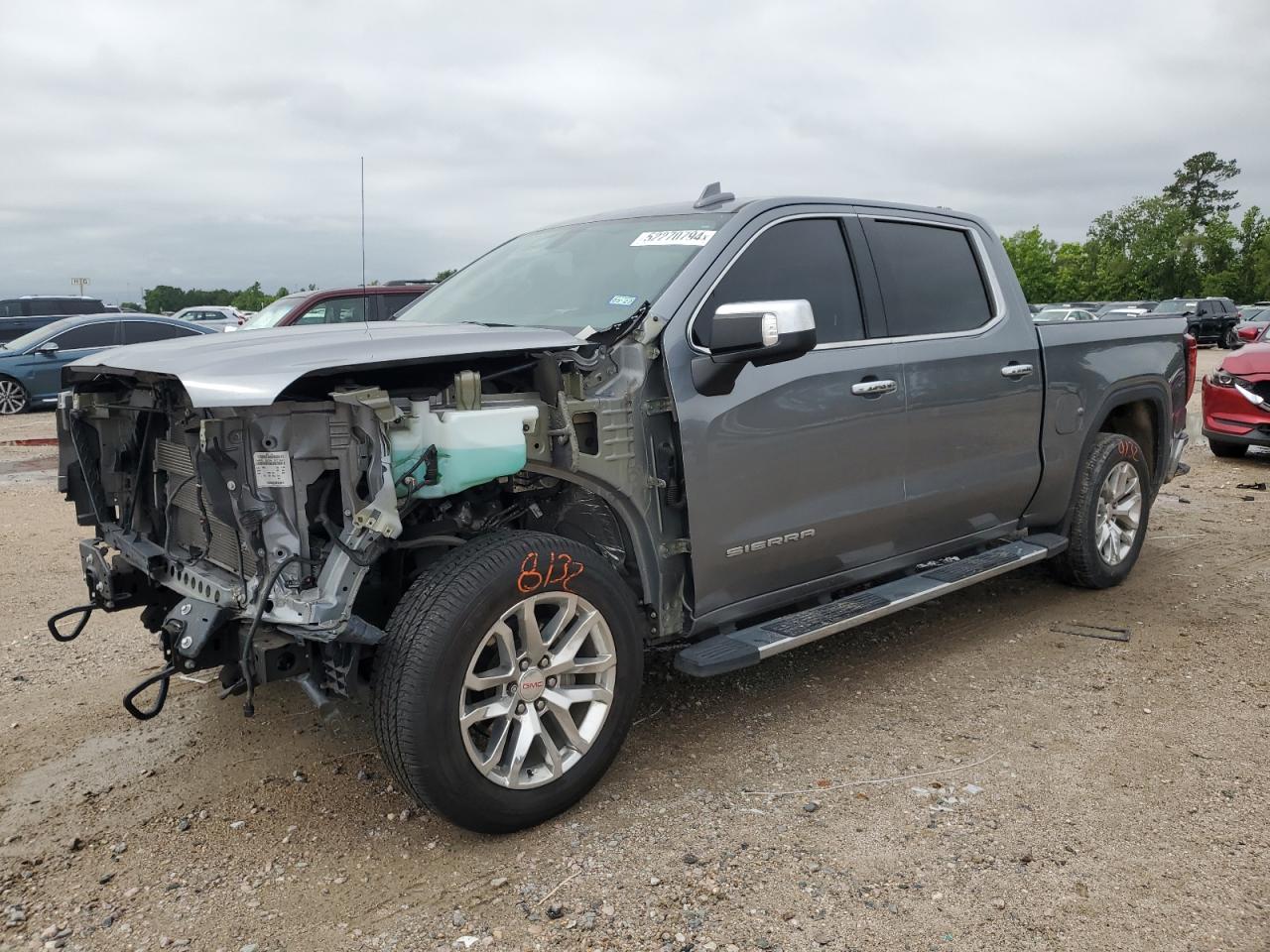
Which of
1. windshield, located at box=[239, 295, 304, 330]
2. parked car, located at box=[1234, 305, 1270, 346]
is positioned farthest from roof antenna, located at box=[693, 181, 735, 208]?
parked car, located at box=[1234, 305, 1270, 346]

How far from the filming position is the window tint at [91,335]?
15.2m

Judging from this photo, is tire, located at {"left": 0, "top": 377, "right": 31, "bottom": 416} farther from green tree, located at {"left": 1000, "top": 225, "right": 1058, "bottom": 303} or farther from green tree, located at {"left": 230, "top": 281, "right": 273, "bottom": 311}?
green tree, located at {"left": 1000, "top": 225, "right": 1058, "bottom": 303}

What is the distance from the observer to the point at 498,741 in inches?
117

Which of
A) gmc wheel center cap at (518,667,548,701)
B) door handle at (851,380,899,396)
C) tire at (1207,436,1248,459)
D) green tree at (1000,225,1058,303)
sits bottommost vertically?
tire at (1207,436,1248,459)

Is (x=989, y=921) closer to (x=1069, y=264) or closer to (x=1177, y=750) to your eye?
(x=1177, y=750)

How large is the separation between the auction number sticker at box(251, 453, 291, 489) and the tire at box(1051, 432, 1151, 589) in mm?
3979

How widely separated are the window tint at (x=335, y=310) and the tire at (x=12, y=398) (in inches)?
245

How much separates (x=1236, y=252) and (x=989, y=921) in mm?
74455

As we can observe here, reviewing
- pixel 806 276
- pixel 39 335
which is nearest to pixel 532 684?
pixel 806 276

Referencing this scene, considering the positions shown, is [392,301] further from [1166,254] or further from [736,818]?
[1166,254]

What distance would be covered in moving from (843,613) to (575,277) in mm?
1625

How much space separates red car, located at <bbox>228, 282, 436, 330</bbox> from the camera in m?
11.1

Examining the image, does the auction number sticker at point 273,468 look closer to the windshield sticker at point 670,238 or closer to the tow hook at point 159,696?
the tow hook at point 159,696

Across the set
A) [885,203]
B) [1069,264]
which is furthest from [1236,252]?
[885,203]
